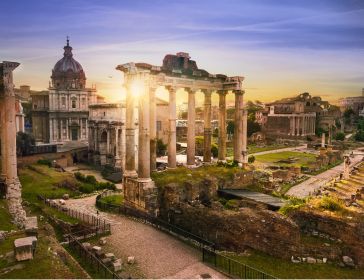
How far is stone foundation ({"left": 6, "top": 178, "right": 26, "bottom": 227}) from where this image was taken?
17406 millimetres

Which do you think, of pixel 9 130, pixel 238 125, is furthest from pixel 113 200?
pixel 238 125

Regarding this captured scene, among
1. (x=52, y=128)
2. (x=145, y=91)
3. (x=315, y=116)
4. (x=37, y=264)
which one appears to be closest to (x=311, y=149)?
(x=315, y=116)

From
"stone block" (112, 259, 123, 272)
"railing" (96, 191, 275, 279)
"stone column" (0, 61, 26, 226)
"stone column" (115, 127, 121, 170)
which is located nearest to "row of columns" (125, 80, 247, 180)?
"railing" (96, 191, 275, 279)

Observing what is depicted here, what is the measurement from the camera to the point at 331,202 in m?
16.8

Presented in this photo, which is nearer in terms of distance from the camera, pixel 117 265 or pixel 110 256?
pixel 117 265

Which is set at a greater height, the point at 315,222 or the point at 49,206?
the point at 315,222

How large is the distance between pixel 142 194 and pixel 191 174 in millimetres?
4111

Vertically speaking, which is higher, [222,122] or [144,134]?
[222,122]

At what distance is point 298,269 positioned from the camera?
13883mm

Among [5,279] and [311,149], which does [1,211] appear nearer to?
[5,279]

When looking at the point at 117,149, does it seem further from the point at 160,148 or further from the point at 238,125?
the point at 238,125

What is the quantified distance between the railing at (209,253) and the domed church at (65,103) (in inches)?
1578

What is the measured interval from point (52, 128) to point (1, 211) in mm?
43495

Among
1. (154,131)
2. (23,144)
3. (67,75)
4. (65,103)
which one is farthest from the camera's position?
(67,75)
